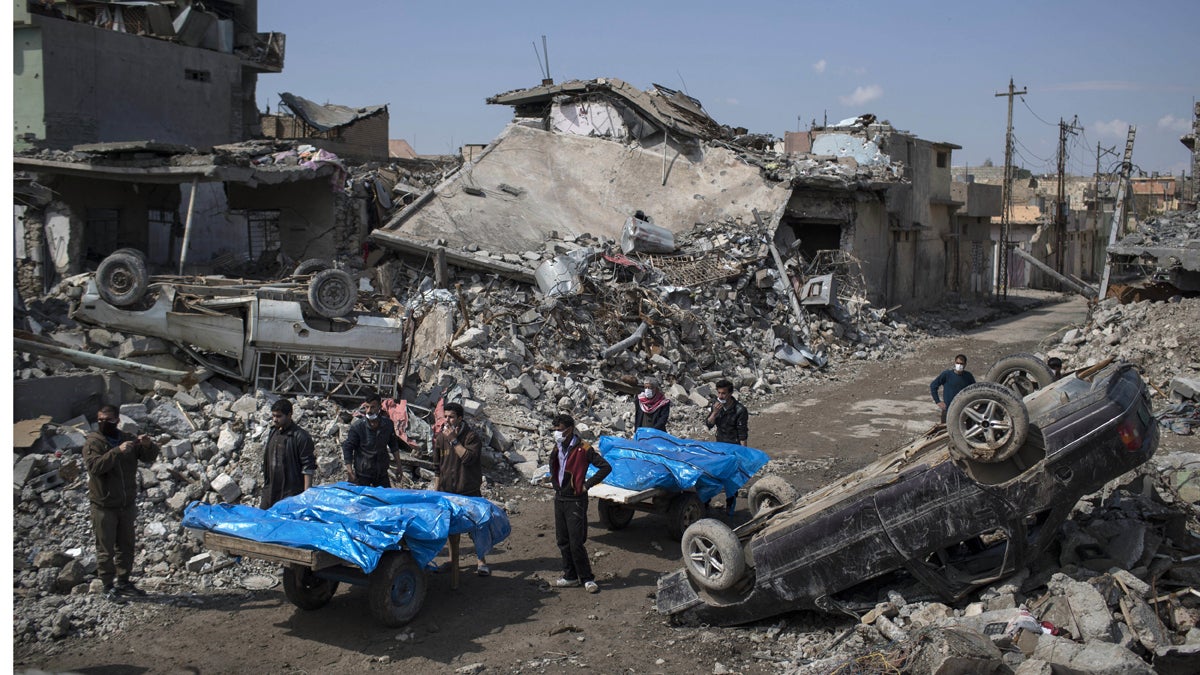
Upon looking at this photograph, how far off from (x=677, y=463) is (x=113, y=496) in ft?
15.6

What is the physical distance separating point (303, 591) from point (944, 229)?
29.1 meters

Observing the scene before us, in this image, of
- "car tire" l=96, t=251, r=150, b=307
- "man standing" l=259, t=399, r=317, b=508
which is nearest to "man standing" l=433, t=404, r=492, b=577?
"man standing" l=259, t=399, r=317, b=508

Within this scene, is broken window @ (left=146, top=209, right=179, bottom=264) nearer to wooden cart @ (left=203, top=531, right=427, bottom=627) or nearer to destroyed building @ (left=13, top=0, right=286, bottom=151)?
destroyed building @ (left=13, top=0, right=286, bottom=151)

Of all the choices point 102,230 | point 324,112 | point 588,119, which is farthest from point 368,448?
point 324,112

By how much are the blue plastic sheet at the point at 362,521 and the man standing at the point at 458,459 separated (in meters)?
0.63

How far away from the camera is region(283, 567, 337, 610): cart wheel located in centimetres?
700

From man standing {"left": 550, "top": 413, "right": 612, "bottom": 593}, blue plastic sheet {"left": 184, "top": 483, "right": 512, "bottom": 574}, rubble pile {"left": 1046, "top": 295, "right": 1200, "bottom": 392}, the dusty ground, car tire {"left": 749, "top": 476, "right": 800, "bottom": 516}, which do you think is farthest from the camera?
rubble pile {"left": 1046, "top": 295, "right": 1200, "bottom": 392}

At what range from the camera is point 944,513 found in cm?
596

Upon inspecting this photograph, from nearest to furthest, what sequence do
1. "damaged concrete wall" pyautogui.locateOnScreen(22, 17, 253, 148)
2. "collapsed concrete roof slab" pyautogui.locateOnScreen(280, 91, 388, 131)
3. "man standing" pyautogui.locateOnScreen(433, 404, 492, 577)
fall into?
"man standing" pyautogui.locateOnScreen(433, 404, 492, 577) → "damaged concrete wall" pyautogui.locateOnScreen(22, 17, 253, 148) → "collapsed concrete roof slab" pyautogui.locateOnScreen(280, 91, 388, 131)

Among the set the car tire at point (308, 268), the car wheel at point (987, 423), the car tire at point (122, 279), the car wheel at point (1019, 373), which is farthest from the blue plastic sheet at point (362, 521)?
the car tire at point (308, 268)

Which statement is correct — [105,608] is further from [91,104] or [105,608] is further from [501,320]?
[91,104]

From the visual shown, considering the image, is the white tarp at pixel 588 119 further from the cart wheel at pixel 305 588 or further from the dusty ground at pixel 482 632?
the cart wheel at pixel 305 588

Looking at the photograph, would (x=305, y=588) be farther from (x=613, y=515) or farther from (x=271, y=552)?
(x=613, y=515)

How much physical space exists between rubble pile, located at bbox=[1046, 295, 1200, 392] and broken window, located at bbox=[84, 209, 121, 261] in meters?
15.8
